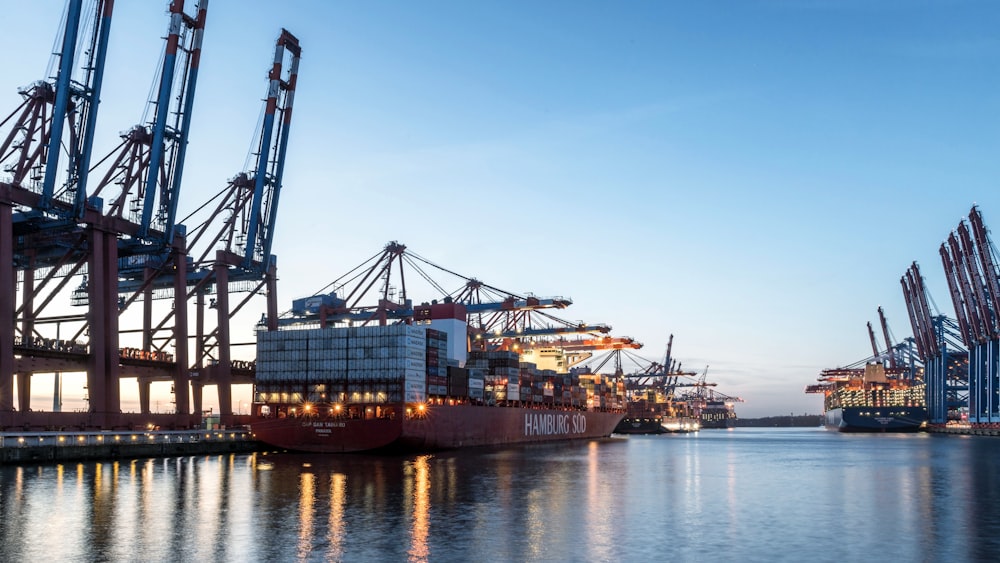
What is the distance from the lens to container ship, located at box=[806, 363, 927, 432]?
179m

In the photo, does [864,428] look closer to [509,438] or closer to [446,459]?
[509,438]

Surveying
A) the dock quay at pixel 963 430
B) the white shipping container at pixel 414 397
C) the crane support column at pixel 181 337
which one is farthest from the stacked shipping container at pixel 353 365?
the dock quay at pixel 963 430

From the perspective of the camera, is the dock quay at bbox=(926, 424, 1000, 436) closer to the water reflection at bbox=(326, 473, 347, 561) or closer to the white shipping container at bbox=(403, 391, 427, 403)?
the white shipping container at bbox=(403, 391, 427, 403)

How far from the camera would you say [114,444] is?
59094 mm

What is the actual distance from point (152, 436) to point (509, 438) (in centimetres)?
3892

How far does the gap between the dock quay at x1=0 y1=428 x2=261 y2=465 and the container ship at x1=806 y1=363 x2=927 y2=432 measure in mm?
147846

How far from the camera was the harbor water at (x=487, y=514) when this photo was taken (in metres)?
21.8

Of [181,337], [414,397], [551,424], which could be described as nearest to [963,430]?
[551,424]

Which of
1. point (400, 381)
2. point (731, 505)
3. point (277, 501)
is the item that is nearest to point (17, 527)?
point (277, 501)

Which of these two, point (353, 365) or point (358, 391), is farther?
point (353, 365)

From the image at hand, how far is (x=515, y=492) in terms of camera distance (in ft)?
120

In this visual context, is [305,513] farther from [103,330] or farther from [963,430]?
[963,430]

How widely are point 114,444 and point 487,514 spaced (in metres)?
39.9

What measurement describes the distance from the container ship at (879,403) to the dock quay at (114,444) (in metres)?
148
